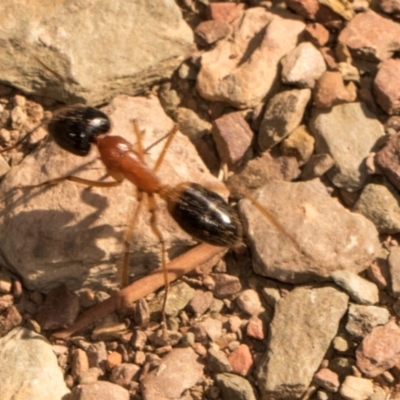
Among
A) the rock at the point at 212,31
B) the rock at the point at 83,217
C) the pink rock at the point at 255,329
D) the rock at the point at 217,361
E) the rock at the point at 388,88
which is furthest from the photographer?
the rock at the point at 212,31

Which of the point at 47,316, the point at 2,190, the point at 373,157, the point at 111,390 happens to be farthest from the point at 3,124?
the point at 373,157

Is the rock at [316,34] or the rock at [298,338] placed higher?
the rock at [316,34]

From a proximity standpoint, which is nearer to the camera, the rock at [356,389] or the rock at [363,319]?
the rock at [356,389]

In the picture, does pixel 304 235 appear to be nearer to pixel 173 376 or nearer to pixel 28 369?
pixel 173 376

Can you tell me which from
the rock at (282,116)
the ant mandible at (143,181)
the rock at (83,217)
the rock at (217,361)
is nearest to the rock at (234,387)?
the rock at (217,361)

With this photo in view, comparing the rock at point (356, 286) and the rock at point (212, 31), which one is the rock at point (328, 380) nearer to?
the rock at point (356, 286)

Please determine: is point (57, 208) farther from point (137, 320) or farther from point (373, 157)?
point (373, 157)

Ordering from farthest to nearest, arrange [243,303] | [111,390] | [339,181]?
[339,181] → [243,303] → [111,390]
